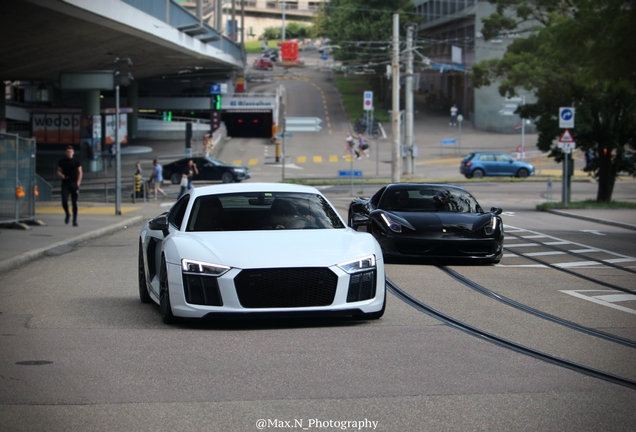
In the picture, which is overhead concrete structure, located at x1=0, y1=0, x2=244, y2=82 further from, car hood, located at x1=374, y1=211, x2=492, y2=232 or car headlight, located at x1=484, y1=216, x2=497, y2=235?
car headlight, located at x1=484, y1=216, x2=497, y2=235

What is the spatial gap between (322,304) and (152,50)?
3797cm

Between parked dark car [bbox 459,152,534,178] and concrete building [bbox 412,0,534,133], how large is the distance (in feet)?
67.6

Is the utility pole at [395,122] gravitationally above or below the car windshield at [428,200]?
above

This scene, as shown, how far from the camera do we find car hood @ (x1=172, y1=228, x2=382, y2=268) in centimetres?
796

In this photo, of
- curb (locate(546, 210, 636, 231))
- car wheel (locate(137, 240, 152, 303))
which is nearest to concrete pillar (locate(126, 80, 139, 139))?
curb (locate(546, 210, 636, 231))

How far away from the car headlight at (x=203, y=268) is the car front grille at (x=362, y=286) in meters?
1.18

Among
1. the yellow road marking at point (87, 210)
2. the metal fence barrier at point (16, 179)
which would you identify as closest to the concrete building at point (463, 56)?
the yellow road marking at point (87, 210)

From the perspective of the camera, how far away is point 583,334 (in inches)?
330

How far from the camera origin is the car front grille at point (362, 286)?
8.16 metres

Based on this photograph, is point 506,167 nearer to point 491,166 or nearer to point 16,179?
point 491,166

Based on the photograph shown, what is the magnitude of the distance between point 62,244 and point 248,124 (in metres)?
78.9

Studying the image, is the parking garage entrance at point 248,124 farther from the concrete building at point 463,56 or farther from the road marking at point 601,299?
the road marking at point 601,299

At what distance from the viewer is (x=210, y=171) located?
48250 millimetres

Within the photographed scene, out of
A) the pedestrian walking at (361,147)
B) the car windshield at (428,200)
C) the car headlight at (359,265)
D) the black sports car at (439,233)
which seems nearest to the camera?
the car headlight at (359,265)
